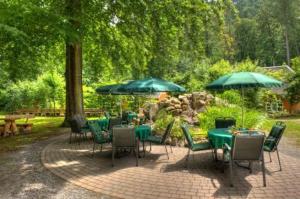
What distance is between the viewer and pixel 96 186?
575cm

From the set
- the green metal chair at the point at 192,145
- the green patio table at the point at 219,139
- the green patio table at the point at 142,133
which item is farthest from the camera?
the green patio table at the point at 142,133

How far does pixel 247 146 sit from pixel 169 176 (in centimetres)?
161

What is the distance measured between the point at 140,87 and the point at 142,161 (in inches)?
75.9

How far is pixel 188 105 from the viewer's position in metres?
14.2

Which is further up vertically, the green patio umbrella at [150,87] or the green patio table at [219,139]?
the green patio umbrella at [150,87]

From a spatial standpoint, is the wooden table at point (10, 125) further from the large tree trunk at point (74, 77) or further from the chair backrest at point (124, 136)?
the chair backrest at point (124, 136)

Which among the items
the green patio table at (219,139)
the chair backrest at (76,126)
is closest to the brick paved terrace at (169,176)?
the green patio table at (219,139)

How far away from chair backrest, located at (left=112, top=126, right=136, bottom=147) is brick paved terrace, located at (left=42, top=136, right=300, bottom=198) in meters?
0.46

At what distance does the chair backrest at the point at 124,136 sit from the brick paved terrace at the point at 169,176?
0.46 meters

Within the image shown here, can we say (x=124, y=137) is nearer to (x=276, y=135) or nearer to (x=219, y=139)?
(x=219, y=139)

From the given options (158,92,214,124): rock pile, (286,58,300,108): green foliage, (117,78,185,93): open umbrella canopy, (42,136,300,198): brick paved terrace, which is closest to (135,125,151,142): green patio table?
(42,136,300,198): brick paved terrace

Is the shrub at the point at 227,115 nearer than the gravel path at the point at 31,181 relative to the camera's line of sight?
No

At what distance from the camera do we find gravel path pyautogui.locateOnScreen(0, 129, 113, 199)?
5.43 m

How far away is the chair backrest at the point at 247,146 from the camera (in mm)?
5633
